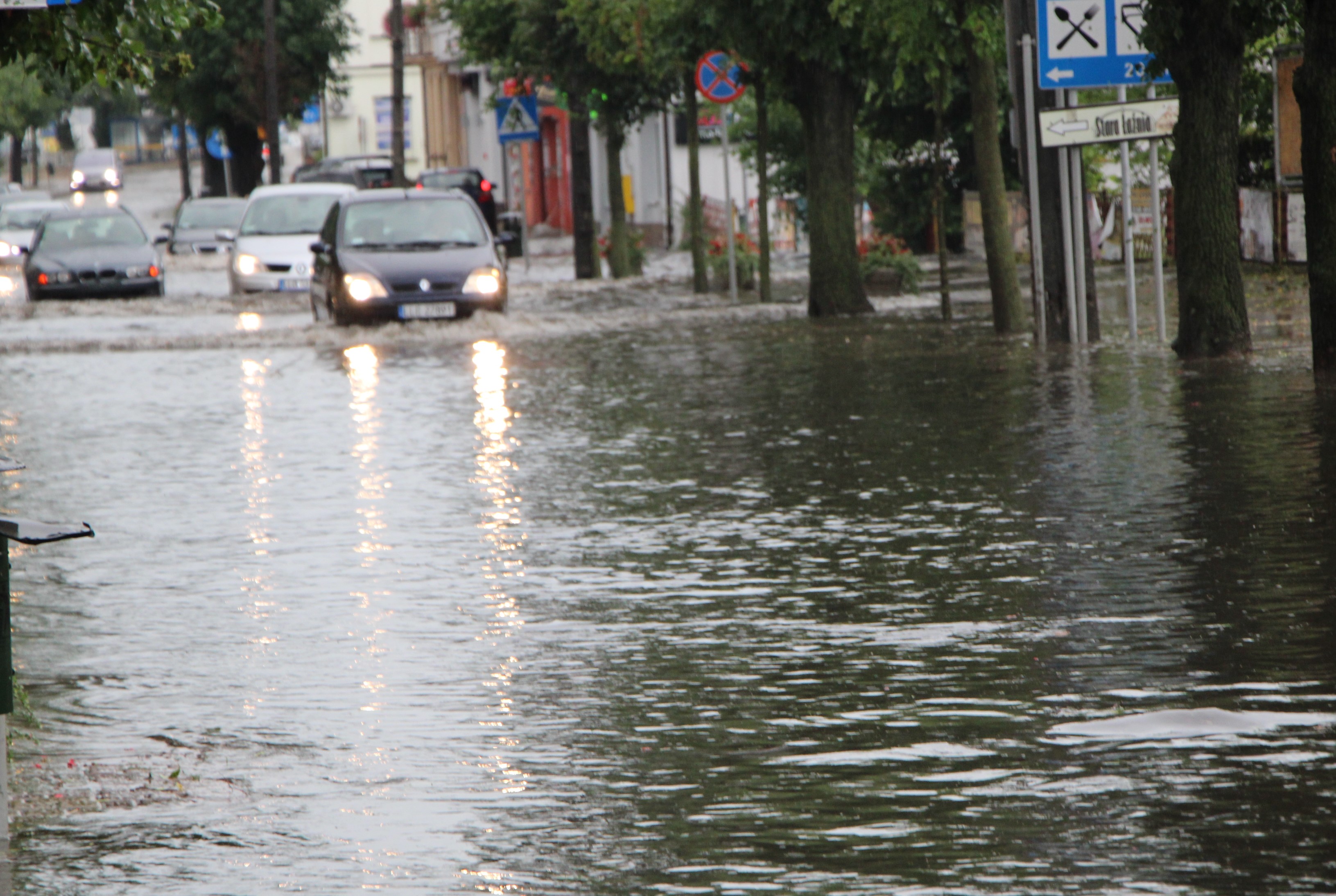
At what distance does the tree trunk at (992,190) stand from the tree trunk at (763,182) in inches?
201

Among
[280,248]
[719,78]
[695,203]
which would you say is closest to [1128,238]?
[719,78]

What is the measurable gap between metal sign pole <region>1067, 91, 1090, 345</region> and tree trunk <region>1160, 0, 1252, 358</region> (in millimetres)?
2222

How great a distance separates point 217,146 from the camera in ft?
230

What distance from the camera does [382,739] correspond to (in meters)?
6.35

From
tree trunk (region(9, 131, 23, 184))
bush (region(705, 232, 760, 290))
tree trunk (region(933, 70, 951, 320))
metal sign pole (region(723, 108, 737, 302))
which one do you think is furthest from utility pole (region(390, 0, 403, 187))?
tree trunk (region(9, 131, 23, 184))

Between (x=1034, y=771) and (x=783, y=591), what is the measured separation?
2871mm

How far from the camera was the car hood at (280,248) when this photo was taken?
1249 inches

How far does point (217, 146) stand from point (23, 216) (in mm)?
18520

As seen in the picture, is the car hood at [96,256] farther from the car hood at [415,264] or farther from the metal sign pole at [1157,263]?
the metal sign pole at [1157,263]

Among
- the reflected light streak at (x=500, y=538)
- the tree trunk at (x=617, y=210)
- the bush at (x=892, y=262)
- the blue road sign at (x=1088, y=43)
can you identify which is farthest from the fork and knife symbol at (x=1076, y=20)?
the tree trunk at (x=617, y=210)

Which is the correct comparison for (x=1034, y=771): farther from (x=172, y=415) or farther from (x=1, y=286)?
(x=1, y=286)

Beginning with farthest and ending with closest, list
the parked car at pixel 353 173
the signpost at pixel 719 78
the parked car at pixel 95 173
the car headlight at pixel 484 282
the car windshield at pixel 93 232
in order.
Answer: the parked car at pixel 95 173 → the parked car at pixel 353 173 → the car windshield at pixel 93 232 → the signpost at pixel 719 78 → the car headlight at pixel 484 282

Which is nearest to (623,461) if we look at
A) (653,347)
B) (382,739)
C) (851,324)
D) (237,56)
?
(382,739)

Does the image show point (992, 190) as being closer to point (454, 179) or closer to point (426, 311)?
point (426, 311)
